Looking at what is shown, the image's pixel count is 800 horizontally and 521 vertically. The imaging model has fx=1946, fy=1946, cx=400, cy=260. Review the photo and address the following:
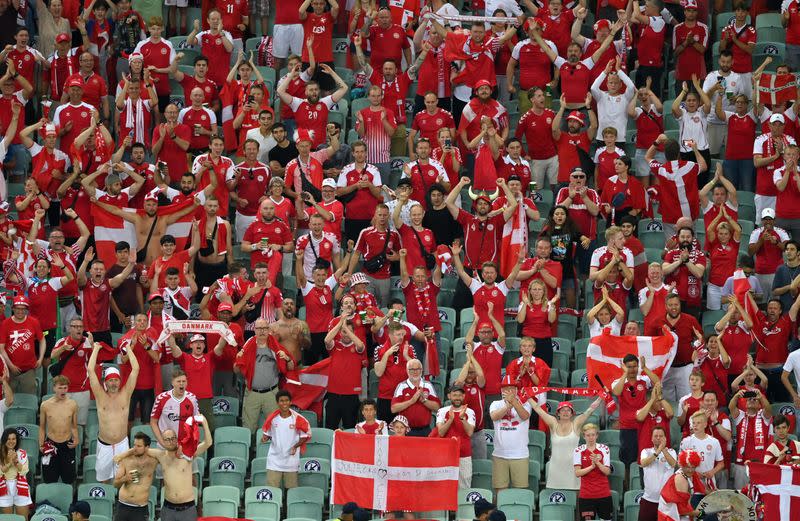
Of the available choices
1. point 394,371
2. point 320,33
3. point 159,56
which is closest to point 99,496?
point 394,371

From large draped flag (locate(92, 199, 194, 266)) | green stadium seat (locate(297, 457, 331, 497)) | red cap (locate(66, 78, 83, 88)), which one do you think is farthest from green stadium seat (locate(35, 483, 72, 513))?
red cap (locate(66, 78, 83, 88))

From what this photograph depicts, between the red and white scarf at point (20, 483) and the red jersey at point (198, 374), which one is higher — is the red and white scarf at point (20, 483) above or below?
below

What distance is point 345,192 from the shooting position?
23969 mm

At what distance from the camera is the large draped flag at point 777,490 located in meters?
20.4

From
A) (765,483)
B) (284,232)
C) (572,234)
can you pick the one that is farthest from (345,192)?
(765,483)

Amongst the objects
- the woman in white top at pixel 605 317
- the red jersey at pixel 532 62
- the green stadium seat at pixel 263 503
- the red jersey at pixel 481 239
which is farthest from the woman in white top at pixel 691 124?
the green stadium seat at pixel 263 503

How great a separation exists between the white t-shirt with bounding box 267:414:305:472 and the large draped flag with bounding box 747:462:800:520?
16.1 ft

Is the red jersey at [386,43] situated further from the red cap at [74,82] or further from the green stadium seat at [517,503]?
the green stadium seat at [517,503]

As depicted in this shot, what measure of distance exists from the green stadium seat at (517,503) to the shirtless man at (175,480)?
129 inches

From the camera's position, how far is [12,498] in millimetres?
20578

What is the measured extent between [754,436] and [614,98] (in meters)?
5.83

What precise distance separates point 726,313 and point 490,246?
291cm

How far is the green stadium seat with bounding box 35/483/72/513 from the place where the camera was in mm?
20922

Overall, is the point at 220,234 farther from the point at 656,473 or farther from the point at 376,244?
the point at 656,473
